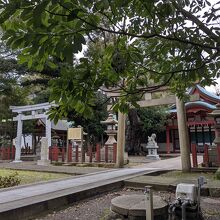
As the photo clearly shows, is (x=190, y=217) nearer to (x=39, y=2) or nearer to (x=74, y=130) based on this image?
(x=39, y=2)

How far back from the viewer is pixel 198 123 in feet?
70.3

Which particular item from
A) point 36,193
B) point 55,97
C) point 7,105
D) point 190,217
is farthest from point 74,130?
point 55,97

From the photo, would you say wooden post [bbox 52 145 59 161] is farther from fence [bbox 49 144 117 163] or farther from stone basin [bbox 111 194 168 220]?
stone basin [bbox 111 194 168 220]

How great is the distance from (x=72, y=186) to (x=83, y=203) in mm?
841

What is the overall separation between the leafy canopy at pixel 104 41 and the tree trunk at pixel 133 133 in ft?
60.2

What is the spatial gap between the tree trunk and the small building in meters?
2.54

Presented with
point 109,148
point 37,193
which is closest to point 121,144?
point 109,148

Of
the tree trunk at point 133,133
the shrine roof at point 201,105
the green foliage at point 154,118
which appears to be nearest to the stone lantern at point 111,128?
the tree trunk at point 133,133

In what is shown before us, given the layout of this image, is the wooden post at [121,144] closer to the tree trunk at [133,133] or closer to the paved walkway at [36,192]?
the paved walkway at [36,192]

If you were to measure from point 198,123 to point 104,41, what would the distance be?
19.8m

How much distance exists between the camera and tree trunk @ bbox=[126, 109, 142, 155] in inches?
878

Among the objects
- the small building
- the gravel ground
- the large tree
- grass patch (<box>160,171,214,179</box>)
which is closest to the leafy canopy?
the large tree

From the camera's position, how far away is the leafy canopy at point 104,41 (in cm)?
182

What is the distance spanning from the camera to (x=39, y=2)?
1650 mm
